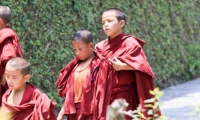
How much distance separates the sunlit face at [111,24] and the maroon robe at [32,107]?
888 mm

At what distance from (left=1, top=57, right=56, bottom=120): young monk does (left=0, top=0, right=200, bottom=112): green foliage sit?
221cm

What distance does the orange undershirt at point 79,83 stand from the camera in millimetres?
5344

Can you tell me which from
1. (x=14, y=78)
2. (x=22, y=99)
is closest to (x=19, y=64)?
(x=14, y=78)

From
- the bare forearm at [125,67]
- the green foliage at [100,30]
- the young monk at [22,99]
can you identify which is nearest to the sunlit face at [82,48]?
the bare forearm at [125,67]

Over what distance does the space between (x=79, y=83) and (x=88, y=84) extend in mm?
118

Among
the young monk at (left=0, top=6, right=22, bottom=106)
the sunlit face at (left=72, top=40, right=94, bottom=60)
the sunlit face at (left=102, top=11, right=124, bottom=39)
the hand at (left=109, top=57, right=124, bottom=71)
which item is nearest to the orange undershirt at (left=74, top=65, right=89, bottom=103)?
the sunlit face at (left=72, top=40, right=94, bottom=60)

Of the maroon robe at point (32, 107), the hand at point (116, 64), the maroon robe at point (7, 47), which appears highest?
the maroon robe at point (7, 47)

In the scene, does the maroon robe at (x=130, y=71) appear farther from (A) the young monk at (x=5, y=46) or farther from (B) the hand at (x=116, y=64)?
(A) the young monk at (x=5, y=46)

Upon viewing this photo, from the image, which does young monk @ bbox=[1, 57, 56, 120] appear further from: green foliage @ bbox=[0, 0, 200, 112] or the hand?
green foliage @ bbox=[0, 0, 200, 112]

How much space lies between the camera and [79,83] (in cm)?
536

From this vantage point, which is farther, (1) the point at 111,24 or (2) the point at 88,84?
(1) the point at 111,24

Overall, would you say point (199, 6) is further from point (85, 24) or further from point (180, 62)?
point (85, 24)

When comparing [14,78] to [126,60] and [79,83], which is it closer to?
[79,83]

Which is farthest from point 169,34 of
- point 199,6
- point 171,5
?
point 199,6
